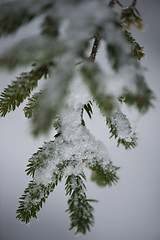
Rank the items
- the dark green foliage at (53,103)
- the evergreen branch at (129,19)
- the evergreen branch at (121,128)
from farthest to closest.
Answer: the evergreen branch at (121,128) → the evergreen branch at (129,19) → the dark green foliage at (53,103)

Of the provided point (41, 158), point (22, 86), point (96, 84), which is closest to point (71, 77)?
point (96, 84)

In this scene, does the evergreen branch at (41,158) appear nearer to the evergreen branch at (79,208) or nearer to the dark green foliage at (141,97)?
the evergreen branch at (79,208)

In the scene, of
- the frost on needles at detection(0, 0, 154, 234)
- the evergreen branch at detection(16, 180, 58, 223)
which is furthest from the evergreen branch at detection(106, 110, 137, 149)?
the evergreen branch at detection(16, 180, 58, 223)

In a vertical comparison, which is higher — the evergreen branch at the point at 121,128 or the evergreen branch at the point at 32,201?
the evergreen branch at the point at 121,128

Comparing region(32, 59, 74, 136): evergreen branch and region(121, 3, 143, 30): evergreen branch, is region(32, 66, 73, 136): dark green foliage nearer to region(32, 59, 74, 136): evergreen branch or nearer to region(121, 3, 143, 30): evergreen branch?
region(32, 59, 74, 136): evergreen branch

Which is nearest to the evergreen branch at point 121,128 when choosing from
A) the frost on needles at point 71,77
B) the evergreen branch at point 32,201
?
the frost on needles at point 71,77

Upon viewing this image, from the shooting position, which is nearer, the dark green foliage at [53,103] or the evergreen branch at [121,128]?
the dark green foliage at [53,103]

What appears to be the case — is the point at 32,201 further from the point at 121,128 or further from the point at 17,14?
the point at 17,14
